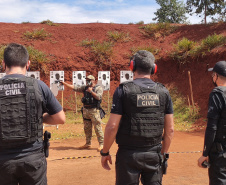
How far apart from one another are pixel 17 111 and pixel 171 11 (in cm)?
2490

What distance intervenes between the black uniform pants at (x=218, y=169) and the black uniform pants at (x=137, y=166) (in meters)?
0.63

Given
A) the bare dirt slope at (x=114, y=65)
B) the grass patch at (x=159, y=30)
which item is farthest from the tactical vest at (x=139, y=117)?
the grass patch at (x=159, y=30)

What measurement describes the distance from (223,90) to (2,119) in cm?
224

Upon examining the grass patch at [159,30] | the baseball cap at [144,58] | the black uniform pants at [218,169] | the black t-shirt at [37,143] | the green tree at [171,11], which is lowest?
the black uniform pants at [218,169]

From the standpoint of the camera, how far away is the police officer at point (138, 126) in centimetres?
260

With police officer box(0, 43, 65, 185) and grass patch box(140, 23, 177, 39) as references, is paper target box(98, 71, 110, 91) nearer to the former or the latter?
grass patch box(140, 23, 177, 39)

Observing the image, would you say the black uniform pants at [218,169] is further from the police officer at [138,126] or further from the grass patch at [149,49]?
the grass patch at [149,49]

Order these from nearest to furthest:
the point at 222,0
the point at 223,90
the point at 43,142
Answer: the point at 43,142 → the point at 223,90 → the point at 222,0

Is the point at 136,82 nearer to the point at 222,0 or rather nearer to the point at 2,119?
the point at 2,119

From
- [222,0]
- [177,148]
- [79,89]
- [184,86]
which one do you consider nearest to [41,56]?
[184,86]

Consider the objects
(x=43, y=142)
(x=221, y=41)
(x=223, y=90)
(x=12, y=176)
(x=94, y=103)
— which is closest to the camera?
(x=12, y=176)

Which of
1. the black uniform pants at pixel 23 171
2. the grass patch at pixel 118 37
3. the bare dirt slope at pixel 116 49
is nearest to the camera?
the black uniform pants at pixel 23 171

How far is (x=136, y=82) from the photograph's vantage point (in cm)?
271

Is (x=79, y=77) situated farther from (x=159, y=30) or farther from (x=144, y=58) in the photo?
(x=144, y=58)
